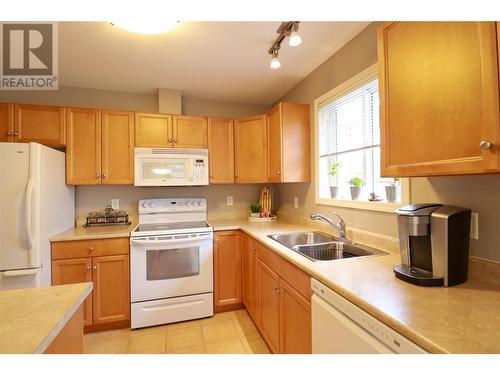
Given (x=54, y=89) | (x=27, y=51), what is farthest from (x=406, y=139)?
(x=54, y=89)

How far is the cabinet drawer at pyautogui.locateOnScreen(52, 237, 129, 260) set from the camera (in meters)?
2.08

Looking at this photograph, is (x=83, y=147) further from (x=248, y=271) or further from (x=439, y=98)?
(x=439, y=98)

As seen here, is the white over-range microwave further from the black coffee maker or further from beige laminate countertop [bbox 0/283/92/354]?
the black coffee maker

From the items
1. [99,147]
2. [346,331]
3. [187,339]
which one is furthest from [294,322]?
[99,147]

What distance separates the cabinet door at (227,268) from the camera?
8.17ft

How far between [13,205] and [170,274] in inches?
52.6

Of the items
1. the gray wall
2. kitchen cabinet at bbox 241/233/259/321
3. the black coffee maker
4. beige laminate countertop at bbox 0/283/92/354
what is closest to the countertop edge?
beige laminate countertop at bbox 0/283/92/354

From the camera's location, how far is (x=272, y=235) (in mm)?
2072

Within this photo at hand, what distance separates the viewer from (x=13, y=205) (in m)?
1.79

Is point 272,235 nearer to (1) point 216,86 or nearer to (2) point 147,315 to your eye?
(2) point 147,315

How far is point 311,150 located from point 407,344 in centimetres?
194

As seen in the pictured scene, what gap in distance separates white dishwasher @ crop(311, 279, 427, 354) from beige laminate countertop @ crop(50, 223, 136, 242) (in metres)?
1.83

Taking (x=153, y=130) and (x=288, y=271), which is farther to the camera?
(x=153, y=130)

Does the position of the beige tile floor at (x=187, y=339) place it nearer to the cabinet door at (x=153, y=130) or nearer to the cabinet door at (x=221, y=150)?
the cabinet door at (x=221, y=150)
